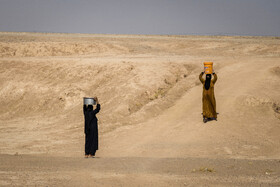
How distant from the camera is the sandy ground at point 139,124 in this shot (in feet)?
23.3

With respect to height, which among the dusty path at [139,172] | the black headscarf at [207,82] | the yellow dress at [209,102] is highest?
the black headscarf at [207,82]

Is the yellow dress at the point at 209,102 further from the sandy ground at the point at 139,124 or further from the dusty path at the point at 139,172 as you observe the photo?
the dusty path at the point at 139,172

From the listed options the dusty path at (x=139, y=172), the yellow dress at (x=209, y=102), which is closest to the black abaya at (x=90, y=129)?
the dusty path at (x=139, y=172)

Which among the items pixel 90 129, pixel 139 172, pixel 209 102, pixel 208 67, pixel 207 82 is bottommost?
pixel 139 172

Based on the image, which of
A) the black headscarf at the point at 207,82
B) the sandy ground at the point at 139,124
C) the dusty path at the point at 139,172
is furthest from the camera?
the black headscarf at the point at 207,82

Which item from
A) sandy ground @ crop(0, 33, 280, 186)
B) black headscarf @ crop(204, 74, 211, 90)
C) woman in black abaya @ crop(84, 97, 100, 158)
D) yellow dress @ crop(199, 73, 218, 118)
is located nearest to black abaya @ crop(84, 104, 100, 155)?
woman in black abaya @ crop(84, 97, 100, 158)

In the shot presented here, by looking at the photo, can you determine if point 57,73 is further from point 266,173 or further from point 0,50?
point 266,173

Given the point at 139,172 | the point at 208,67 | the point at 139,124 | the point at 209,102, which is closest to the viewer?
the point at 139,172

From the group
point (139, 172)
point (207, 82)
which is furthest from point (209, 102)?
point (139, 172)

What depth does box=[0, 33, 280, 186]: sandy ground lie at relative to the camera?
7105mm

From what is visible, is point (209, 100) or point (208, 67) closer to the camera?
point (208, 67)

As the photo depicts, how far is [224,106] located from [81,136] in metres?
6.03

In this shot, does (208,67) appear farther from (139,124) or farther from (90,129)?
(90,129)

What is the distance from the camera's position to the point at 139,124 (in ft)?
46.4
